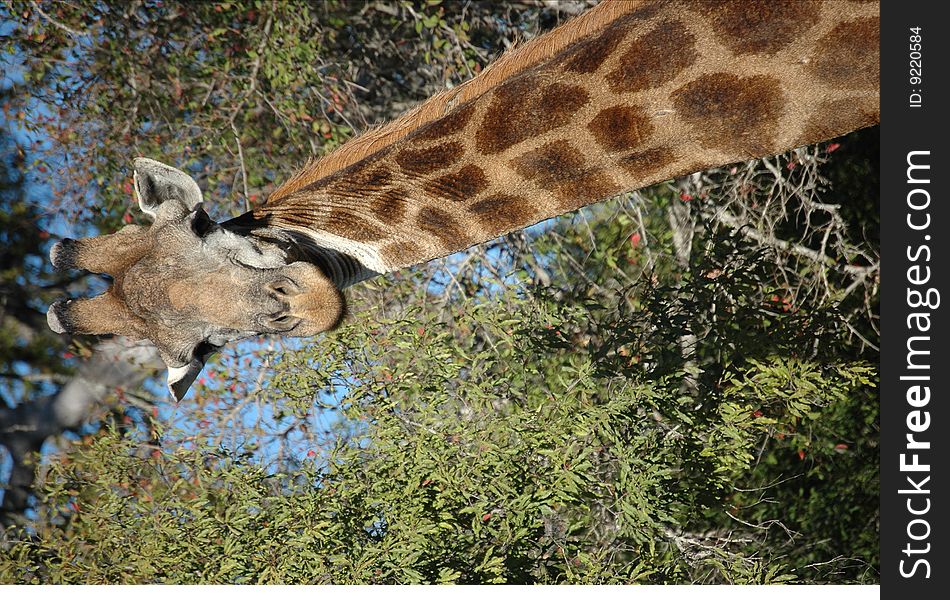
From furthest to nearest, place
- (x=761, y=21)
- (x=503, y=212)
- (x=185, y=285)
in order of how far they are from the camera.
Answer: (x=503, y=212), (x=185, y=285), (x=761, y=21)

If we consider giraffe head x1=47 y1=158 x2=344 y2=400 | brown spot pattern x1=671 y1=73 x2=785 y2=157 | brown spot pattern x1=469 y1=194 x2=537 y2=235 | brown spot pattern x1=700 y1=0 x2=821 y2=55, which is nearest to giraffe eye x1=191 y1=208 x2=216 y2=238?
giraffe head x1=47 y1=158 x2=344 y2=400

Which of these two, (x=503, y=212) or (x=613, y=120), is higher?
(x=613, y=120)

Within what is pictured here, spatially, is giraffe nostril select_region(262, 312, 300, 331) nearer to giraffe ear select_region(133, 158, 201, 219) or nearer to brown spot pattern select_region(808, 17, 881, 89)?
giraffe ear select_region(133, 158, 201, 219)

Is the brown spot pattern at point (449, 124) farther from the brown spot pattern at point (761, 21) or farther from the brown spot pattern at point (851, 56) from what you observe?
the brown spot pattern at point (851, 56)

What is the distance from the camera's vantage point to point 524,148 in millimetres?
2514

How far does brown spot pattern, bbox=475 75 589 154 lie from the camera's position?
2377 millimetres

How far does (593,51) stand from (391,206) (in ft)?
2.95

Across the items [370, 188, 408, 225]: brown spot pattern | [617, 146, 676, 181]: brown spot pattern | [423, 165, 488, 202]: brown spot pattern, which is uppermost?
[617, 146, 676, 181]: brown spot pattern

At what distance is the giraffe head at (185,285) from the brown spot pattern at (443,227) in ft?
1.74

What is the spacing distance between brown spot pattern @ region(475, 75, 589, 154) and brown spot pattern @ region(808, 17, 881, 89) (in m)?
0.65

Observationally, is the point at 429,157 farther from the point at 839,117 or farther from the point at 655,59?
the point at 839,117

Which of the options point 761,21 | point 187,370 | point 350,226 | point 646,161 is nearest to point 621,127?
point 646,161

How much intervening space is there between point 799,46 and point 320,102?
4.77 metres

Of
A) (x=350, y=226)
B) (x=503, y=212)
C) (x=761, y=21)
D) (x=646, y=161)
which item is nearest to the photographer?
(x=761, y=21)
